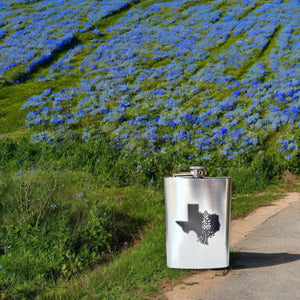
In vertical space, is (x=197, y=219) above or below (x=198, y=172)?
below

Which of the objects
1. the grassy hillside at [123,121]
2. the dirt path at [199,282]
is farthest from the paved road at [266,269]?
the grassy hillside at [123,121]

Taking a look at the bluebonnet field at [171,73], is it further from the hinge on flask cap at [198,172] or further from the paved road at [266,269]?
the hinge on flask cap at [198,172]

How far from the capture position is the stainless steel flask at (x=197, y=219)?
4988mm

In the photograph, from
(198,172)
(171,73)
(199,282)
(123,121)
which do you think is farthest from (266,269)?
(171,73)

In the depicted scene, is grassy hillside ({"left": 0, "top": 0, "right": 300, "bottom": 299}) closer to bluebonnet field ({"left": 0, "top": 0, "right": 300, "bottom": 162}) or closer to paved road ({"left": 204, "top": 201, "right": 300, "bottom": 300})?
bluebonnet field ({"left": 0, "top": 0, "right": 300, "bottom": 162})

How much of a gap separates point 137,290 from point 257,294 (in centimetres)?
122

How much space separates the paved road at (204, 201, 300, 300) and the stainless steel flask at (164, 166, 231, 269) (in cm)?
32

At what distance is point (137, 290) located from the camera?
5129 mm

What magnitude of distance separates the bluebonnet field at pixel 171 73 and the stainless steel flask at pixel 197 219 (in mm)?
7249

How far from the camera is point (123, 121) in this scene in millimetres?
17219

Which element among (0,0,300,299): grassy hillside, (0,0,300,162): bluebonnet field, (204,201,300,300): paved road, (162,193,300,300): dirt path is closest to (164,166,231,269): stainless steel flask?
(162,193,300,300): dirt path

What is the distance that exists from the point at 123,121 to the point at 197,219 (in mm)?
12378

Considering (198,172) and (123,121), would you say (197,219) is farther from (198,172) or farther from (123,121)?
(123,121)

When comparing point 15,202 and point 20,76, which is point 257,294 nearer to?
point 15,202
